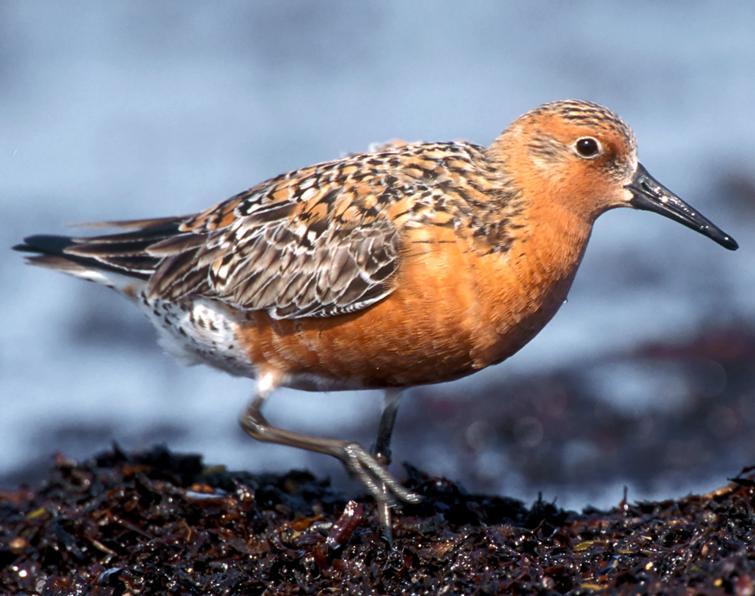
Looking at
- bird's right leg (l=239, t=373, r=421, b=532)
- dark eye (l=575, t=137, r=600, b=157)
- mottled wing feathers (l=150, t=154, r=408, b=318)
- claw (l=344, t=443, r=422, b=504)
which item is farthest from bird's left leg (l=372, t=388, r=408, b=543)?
dark eye (l=575, t=137, r=600, b=157)

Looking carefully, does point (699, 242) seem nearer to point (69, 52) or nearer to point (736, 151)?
point (736, 151)

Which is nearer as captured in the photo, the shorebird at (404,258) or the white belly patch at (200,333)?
the shorebird at (404,258)

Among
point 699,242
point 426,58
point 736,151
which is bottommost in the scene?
point 699,242

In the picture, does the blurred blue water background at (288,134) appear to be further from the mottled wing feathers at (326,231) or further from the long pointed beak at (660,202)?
the long pointed beak at (660,202)

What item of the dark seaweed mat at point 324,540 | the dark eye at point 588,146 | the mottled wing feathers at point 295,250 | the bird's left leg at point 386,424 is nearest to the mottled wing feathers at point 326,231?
the mottled wing feathers at point 295,250

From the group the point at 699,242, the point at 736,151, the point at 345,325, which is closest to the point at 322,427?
the point at 345,325
